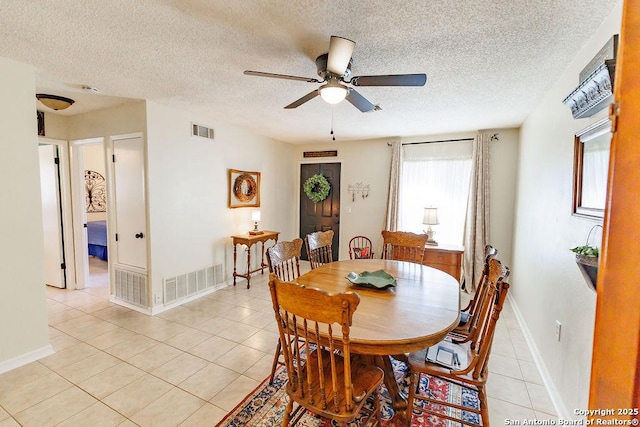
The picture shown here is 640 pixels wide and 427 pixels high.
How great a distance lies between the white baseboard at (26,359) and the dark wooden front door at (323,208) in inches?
160

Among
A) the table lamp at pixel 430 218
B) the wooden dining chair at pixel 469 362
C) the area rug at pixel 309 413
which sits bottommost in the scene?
the area rug at pixel 309 413

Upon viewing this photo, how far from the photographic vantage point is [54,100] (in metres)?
3.02

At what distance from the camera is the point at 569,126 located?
78.7 inches

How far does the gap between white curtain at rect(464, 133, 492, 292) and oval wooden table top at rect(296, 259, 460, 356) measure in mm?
2106

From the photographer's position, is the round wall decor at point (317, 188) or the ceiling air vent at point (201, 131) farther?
the round wall decor at point (317, 188)

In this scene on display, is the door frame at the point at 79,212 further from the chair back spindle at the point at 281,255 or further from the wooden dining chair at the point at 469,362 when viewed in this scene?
the wooden dining chair at the point at 469,362

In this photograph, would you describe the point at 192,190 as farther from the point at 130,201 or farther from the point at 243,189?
the point at 243,189

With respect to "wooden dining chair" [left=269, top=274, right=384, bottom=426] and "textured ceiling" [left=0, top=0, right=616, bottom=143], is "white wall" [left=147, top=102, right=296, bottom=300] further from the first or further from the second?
"wooden dining chair" [left=269, top=274, right=384, bottom=426]

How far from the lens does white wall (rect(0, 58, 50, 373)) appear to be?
2201 mm

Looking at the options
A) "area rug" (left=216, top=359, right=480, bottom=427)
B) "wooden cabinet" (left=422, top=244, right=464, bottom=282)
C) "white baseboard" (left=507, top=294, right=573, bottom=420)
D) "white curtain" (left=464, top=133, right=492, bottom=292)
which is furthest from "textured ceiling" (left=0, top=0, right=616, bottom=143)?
"area rug" (left=216, top=359, right=480, bottom=427)

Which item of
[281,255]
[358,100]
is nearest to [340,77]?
[358,100]

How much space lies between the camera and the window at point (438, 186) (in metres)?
4.45

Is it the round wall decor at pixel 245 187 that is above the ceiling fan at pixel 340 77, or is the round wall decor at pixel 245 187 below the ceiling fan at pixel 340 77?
below

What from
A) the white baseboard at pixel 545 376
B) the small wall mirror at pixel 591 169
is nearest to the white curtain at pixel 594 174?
the small wall mirror at pixel 591 169
